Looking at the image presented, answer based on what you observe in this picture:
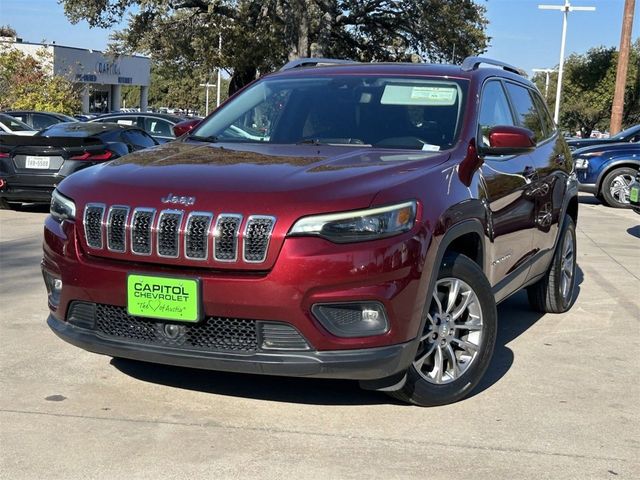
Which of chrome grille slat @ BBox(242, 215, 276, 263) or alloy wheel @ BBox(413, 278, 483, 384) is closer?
chrome grille slat @ BBox(242, 215, 276, 263)

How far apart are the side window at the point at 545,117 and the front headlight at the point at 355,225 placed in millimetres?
3058

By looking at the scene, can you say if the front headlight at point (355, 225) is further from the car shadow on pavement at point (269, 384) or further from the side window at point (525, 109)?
the side window at point (525, 109)

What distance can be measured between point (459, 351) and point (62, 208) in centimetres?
216

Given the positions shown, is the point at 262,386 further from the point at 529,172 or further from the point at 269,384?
the point at 529,172

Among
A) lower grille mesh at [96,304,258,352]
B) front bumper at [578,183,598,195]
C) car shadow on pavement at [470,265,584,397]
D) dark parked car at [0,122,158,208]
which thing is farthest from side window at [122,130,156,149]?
lower grille mesh at [96,304,258,352]

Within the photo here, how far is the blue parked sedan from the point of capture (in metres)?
16.0

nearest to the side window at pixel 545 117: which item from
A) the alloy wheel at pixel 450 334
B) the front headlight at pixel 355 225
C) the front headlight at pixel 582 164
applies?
the alloy wheel at pixel 450 334

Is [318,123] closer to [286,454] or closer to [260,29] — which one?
[286,454]

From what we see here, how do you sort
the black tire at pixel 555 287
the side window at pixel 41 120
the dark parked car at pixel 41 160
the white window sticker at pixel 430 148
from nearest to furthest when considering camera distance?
1. the white window sticker at pixel 430 148
2. the black tire at pixel 555 287
3. the dark parked car at pixel 41 160
4. the side window at pixel 41 120

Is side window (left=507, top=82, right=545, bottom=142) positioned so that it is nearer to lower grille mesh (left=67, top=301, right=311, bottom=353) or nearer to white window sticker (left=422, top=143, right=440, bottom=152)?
white window sticker (left=422, top=143, right=440, bottom=152)

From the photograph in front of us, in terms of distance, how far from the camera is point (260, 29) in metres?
31.5

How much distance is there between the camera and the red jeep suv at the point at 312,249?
3684mm

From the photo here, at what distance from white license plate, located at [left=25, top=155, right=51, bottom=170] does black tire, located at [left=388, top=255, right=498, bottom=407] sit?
27.7 feet

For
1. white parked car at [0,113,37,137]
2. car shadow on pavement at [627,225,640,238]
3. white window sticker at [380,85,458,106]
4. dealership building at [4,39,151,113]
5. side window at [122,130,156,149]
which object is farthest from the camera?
dealership building at [4,39,151,113]
